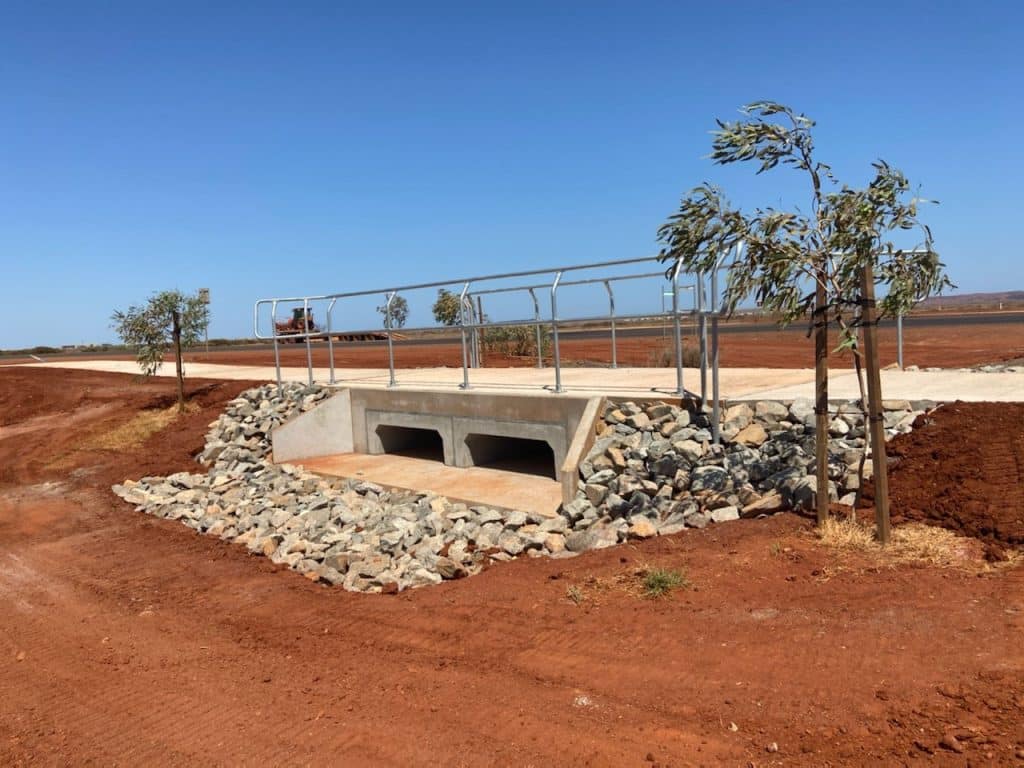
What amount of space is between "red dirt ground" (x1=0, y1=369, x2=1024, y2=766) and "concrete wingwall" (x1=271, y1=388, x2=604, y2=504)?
2.71 metres

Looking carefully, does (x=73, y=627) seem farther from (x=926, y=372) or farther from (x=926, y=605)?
(x=926, y=372)

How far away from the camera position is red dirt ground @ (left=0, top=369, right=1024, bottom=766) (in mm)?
3654

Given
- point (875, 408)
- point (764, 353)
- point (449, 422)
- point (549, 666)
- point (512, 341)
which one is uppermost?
point (512, 341)

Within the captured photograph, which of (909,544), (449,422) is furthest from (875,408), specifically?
(449,422)

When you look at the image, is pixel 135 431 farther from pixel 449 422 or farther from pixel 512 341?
pixel 512 341

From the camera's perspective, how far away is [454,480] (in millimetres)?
11039

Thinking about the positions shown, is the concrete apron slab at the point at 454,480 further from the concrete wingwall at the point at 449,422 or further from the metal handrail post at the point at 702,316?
the metal handrail post at the point at 702,316

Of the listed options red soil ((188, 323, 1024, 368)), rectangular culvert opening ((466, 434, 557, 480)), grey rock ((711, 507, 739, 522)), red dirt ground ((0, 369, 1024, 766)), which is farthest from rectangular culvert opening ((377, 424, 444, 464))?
grey rock ((711, 507, 739, 522))

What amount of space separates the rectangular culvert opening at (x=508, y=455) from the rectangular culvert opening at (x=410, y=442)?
4.16 feet

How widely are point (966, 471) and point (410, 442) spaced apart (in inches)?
399

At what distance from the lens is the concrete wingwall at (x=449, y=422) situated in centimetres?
970

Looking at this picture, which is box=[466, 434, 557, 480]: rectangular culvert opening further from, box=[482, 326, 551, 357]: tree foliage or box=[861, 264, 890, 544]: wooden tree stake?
box=[482, 326, 551, 357]: tree foliage

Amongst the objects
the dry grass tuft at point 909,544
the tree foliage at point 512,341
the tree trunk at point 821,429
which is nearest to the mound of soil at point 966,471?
the dry grass tuft at point 909,544

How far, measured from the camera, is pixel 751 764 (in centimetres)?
338
